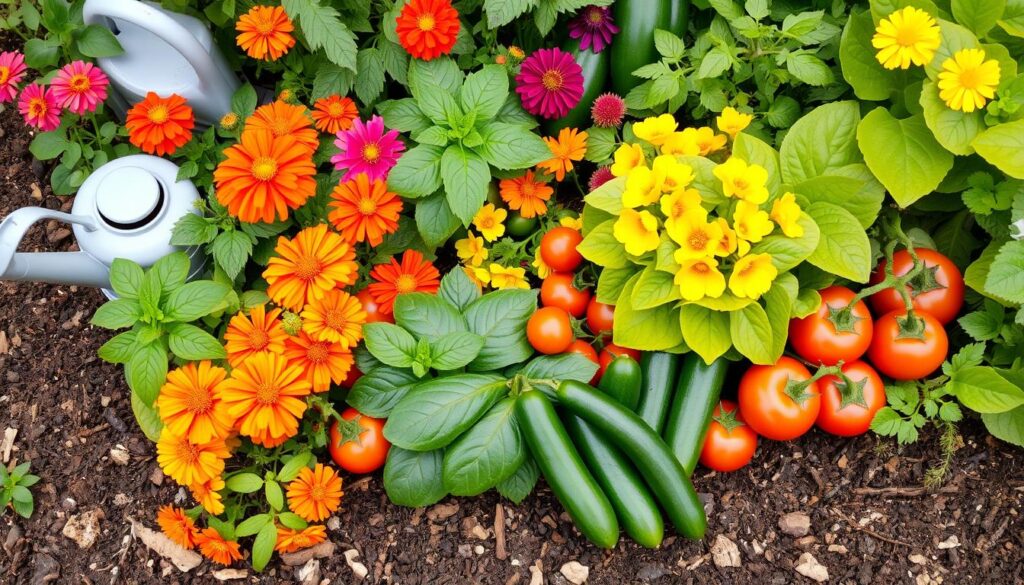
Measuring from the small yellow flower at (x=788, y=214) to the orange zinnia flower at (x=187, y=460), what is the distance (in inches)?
48.1

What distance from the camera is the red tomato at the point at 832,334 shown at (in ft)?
5.90

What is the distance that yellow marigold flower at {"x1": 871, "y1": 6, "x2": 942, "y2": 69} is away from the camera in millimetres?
1610

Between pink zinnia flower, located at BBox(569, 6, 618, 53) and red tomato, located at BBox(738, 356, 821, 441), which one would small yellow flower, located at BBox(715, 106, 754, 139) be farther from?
red tomato, located at BBox(738, 356, 821, 441)

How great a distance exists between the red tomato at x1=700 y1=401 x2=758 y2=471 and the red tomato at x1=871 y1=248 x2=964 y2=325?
457mm

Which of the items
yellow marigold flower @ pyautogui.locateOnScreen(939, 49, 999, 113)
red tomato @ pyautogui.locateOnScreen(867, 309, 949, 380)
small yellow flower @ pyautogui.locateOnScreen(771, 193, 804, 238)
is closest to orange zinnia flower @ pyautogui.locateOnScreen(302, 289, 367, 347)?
small yellow flower @ pyautogui.locateOnScreen(771, 193, 804, 238)

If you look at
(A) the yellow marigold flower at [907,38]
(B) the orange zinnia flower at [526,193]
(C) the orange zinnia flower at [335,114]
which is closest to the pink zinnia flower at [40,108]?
(C) the orange zinnia flower at [335,114]

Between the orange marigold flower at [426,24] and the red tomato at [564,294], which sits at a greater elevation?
the orange marigold flower at [426,24]

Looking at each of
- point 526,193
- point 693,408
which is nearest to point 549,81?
point 526,193

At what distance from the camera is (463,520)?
1868mm

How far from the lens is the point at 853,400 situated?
1.79 meters

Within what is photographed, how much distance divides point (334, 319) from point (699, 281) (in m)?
0.75

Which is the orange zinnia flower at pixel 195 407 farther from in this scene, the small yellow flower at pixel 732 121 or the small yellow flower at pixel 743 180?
the small yellow flower at pixel 732 121

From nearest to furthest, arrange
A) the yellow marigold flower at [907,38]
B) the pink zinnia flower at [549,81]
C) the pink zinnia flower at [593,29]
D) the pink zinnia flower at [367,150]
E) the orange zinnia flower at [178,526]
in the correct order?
1. the yellow marigold flower at [907,38]
2. the orange zinnia flower at [178,526]
3. the pink zinnia flower at [367,150]
4. the pink zinnia flower at [549,81]
5. the pink zinnia flower at [593,29]

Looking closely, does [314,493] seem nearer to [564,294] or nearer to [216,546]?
[216,546]
